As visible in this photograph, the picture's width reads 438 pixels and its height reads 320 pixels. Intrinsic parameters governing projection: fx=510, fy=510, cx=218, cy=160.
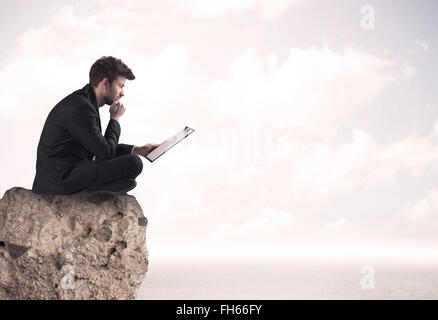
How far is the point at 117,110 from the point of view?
183 inches

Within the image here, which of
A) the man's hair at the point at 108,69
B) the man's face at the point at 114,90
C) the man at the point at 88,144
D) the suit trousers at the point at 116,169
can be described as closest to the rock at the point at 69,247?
→ the man at the point at 88,144

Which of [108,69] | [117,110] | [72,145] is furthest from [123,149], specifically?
[108,69]

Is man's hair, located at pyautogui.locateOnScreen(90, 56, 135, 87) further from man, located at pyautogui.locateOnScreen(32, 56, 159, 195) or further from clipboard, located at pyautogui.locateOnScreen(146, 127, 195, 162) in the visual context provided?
clipboard, located at pyautogui.locateOnScreen(146, 127, 195, 162)

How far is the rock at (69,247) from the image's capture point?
4430mm

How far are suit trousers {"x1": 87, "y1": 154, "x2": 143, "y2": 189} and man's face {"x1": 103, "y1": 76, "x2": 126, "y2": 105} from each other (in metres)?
0.58

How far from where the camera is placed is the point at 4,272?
14.7 ft

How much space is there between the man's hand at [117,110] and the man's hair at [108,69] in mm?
209

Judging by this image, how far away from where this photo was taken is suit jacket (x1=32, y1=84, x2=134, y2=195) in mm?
4297

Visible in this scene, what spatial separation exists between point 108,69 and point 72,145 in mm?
749

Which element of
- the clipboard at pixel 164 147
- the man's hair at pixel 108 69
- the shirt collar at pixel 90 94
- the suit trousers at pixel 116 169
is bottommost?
the suit trousers at pixel 116 169

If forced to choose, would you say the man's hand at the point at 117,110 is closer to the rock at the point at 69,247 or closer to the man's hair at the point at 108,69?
the man's hair at the point at 108,69

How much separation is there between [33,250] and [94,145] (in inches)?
42.8
